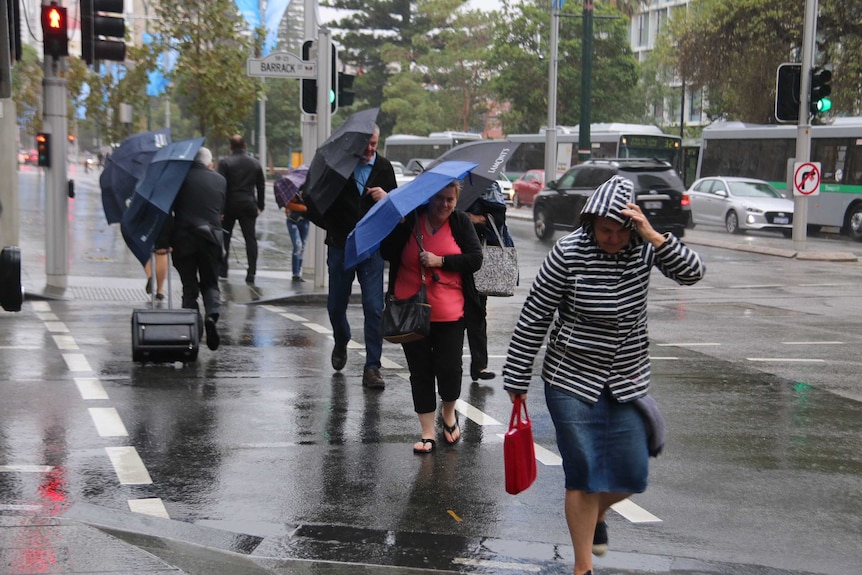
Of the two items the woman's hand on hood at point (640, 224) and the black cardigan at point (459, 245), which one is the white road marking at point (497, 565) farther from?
the black cardigan at point (459, 245)

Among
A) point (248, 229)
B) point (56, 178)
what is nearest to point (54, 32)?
point (56, 178)

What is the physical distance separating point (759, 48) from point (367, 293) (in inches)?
1264

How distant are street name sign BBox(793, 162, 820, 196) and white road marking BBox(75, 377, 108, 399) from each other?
59.4 ft

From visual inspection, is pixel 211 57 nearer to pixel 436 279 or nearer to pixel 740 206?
pixel 740 206

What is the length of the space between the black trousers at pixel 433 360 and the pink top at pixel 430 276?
10cm

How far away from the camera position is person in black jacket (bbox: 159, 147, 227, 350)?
1036 centimetres

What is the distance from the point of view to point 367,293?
29.1 ft

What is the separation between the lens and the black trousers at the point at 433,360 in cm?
707

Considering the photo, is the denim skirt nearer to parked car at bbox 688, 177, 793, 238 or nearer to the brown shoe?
the brown shoe

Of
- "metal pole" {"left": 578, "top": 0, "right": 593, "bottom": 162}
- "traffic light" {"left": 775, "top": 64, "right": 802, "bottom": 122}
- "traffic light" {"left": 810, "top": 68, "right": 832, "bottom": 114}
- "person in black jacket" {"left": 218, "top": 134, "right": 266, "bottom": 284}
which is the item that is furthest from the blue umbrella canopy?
"metal pole" {"left": 578, "top": 0, "right": 593, "bottom": 162}

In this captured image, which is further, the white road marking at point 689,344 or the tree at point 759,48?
the tree at point 759,48

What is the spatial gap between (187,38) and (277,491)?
789 inches

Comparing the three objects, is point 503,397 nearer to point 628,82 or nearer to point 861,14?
point 861,14

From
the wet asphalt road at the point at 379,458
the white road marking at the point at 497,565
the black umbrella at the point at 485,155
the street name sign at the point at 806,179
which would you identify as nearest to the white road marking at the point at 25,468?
the wet asphalt road at the point at 379,458
